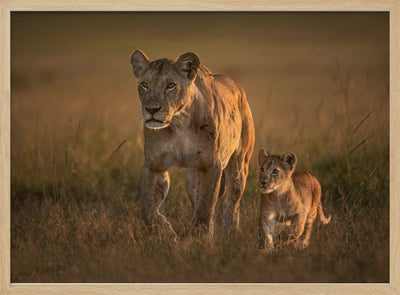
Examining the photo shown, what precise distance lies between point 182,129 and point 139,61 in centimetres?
78

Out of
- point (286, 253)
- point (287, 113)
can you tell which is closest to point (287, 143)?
point (287, 113)

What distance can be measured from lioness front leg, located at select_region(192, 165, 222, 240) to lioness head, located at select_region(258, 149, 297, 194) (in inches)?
20.2

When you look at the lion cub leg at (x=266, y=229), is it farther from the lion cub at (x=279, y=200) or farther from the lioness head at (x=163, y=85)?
the lioness head at (x=163, y=85)

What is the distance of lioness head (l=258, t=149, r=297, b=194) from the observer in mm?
7262

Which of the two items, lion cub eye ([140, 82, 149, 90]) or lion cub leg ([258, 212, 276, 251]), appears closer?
lion cub eye ([140, 82, 149, 90])

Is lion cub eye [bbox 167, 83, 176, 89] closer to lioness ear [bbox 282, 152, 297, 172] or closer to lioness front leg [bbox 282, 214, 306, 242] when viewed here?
lioness ear [bbox 282, 152, 297, 172]

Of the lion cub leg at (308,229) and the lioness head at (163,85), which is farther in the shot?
the lion cub leg at (308,229)

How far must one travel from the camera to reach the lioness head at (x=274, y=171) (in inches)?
286

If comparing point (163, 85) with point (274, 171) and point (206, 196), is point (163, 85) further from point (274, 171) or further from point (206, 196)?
point (274, 171)

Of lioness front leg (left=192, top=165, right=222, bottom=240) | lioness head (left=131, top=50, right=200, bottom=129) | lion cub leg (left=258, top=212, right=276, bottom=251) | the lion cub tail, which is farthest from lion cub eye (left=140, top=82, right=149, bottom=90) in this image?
the lion cub tail

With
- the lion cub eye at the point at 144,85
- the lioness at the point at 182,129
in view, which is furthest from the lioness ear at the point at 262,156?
the lion cub eye at the point at 144,85

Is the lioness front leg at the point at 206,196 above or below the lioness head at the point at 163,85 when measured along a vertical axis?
below

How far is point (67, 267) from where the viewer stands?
23.9 ft

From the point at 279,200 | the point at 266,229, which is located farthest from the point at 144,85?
the point at 266,229
